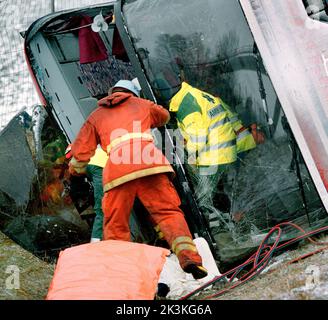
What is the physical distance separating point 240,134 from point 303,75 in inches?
26.5

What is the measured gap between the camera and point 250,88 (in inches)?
157

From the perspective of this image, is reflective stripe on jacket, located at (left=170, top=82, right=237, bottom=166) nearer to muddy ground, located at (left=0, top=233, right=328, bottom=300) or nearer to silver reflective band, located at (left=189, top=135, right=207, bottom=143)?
silver reflective band, located at (left=189, top=135, right=207, bottom=143)

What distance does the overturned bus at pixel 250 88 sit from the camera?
12.1ft

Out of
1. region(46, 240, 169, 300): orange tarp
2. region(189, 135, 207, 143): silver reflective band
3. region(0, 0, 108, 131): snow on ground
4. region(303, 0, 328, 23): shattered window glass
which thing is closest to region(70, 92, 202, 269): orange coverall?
region(189, 135, 207, 143): silver reflective band

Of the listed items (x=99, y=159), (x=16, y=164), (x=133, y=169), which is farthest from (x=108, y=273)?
(x=16, y=164)

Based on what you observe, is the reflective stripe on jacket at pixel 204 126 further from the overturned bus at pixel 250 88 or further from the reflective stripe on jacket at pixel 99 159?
the reflective stripe on jacket at pixel 99 159

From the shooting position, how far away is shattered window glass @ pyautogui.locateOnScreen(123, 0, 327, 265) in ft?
12.7

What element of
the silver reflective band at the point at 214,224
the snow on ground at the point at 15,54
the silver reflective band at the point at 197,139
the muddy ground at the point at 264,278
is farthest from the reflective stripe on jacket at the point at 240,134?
the snow on ground at the point at 15,54

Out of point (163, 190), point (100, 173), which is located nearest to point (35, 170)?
point (100, 173)

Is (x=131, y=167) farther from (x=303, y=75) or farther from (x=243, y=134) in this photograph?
(x=303, y=75)

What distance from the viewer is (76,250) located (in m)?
3.04

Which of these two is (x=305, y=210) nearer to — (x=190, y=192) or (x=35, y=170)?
(x=190, y=192)

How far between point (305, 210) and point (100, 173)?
1845 millimetres

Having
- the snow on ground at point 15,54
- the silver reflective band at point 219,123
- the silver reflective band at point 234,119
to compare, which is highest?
the snow on ground at point 15,54
